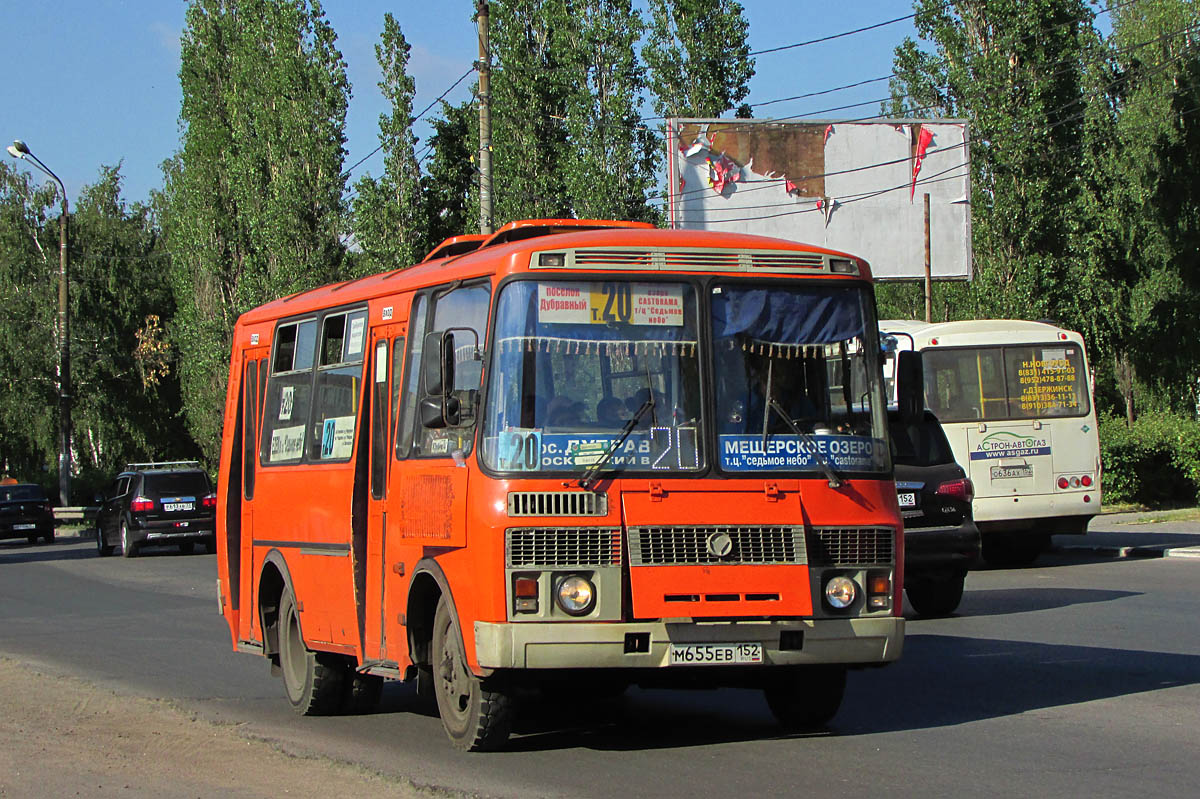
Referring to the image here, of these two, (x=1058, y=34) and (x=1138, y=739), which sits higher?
(x=1058, y=34)

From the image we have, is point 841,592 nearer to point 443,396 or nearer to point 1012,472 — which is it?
point 443,396

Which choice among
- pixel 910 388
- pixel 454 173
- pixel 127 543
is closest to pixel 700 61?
pixel 454 173

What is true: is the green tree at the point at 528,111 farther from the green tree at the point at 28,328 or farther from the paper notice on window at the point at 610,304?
the paper notice on window at the point at 610,304

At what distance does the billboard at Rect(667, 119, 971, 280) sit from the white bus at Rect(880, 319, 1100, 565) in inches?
433

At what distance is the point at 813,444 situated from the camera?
27.5 feet

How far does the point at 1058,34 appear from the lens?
125 ft

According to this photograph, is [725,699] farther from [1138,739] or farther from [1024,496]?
[1024,496]

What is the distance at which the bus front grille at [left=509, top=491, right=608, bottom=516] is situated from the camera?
313 inches

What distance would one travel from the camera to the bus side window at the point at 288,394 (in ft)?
37.0

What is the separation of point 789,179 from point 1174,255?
1758cm

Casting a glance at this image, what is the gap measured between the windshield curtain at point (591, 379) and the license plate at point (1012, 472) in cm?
1516

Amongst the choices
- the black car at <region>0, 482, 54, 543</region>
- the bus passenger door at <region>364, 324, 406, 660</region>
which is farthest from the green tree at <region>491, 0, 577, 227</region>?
the bus passenger door at <region>364, 324, 406, 660</region>

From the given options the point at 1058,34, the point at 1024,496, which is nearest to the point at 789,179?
the point at 1058,34

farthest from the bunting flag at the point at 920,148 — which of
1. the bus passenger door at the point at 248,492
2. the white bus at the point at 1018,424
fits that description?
the bus passenger door at the point at 248,492
